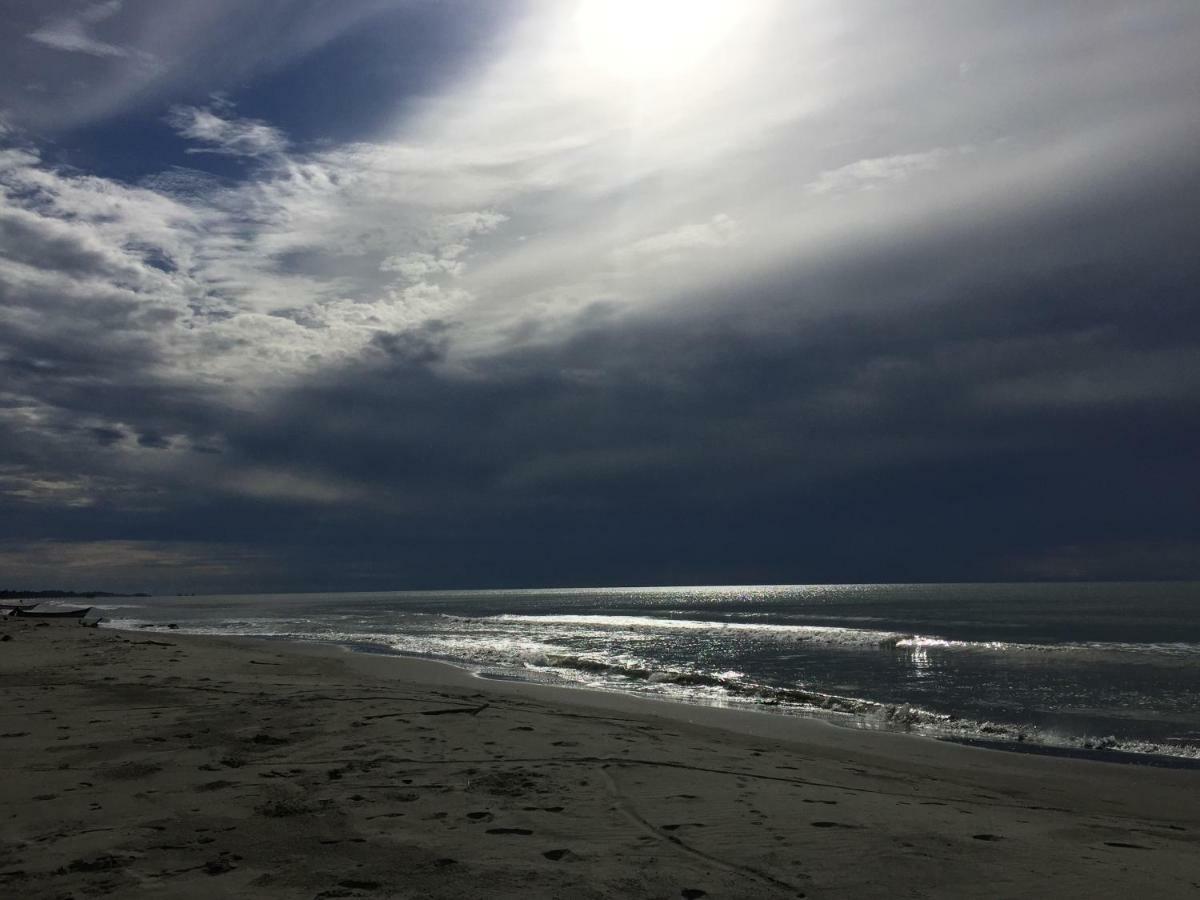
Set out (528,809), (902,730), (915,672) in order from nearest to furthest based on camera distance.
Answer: (528,809) < (902,730) < (915,672)

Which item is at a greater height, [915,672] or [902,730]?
[902,730]

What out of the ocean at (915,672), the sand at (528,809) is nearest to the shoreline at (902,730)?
the ocean at (915,672)

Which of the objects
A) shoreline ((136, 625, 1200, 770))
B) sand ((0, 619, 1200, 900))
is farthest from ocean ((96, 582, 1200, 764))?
sand ((0, 619, 1200, 900))

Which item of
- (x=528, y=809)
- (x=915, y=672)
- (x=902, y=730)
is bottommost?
(x=915, y=672)

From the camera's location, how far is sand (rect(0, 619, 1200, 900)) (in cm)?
521

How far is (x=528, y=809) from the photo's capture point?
22.6 ft

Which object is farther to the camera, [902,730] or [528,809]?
[902,730]

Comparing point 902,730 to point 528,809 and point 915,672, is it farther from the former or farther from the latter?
point 915,672

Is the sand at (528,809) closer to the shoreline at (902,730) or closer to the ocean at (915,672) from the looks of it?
the shoreline at (902,730)

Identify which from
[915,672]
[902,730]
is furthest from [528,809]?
[915,672]

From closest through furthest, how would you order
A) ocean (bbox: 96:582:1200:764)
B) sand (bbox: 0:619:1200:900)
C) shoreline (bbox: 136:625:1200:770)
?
sand (bbox: 0:619:1200:900) < shoreline (bbox: 136:625:1200:770) < ocean (bbox: 96:582:1200:764)

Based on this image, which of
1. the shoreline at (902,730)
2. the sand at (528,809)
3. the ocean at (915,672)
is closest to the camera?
the sand at (528,809)

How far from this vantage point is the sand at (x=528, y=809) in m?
5.21

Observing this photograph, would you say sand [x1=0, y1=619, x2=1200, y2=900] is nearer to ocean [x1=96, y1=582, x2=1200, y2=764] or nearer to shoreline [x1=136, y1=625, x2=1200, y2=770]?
shoreline [x1=136, y1=625, x2=1200, y2=770]
